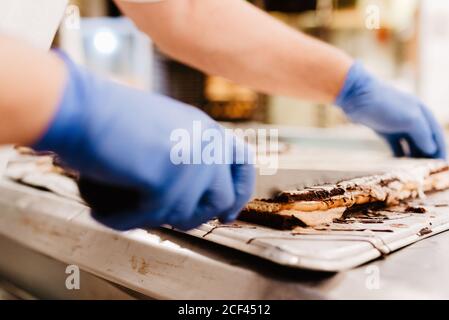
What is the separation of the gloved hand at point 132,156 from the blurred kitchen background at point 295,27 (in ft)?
6.04

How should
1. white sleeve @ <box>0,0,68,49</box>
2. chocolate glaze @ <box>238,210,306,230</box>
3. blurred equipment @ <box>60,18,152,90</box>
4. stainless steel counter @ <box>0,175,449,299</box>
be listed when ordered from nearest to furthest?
stainless steel counter @ <box>0,175,449,299</box> < chocolate glaze @ <box>238,210,306,230</box> < white sleeve @ <box>0,0,68,49</box> < blurred equipment @ <box>60,18,152,90</box>

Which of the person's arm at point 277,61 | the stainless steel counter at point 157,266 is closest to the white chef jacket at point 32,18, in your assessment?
the person's arm at point 277,61

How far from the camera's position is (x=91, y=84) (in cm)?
62

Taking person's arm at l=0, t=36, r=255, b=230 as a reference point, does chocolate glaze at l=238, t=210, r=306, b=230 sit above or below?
below

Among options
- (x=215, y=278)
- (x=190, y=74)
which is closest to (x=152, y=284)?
(x=215, y=278)

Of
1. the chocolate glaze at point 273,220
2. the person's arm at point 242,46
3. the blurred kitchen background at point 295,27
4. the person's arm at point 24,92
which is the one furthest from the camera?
the blurred kitchen background at point 295,27

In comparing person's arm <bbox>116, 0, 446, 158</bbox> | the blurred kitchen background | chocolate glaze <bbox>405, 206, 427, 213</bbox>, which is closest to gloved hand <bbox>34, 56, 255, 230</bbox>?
chocolate glaze <bbox>405, 206, 427, 213</bbox>

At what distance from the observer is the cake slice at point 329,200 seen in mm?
895

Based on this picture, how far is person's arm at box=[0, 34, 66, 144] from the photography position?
1.76 feet

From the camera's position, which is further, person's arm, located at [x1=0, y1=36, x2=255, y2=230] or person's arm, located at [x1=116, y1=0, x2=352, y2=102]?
person's arm, located at [x1=116, y1=0, x2=352, y2=102]

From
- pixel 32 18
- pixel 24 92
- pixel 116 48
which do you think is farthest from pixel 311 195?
pixel 116 48

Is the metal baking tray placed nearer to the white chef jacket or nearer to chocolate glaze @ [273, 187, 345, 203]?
chocolate glaze @ [273, 187, 345, 203]

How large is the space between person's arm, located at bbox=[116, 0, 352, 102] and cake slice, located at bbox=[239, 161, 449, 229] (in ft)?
1.51

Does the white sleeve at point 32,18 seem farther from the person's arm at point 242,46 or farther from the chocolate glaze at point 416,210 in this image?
the chocolate glaze at point 416,210
